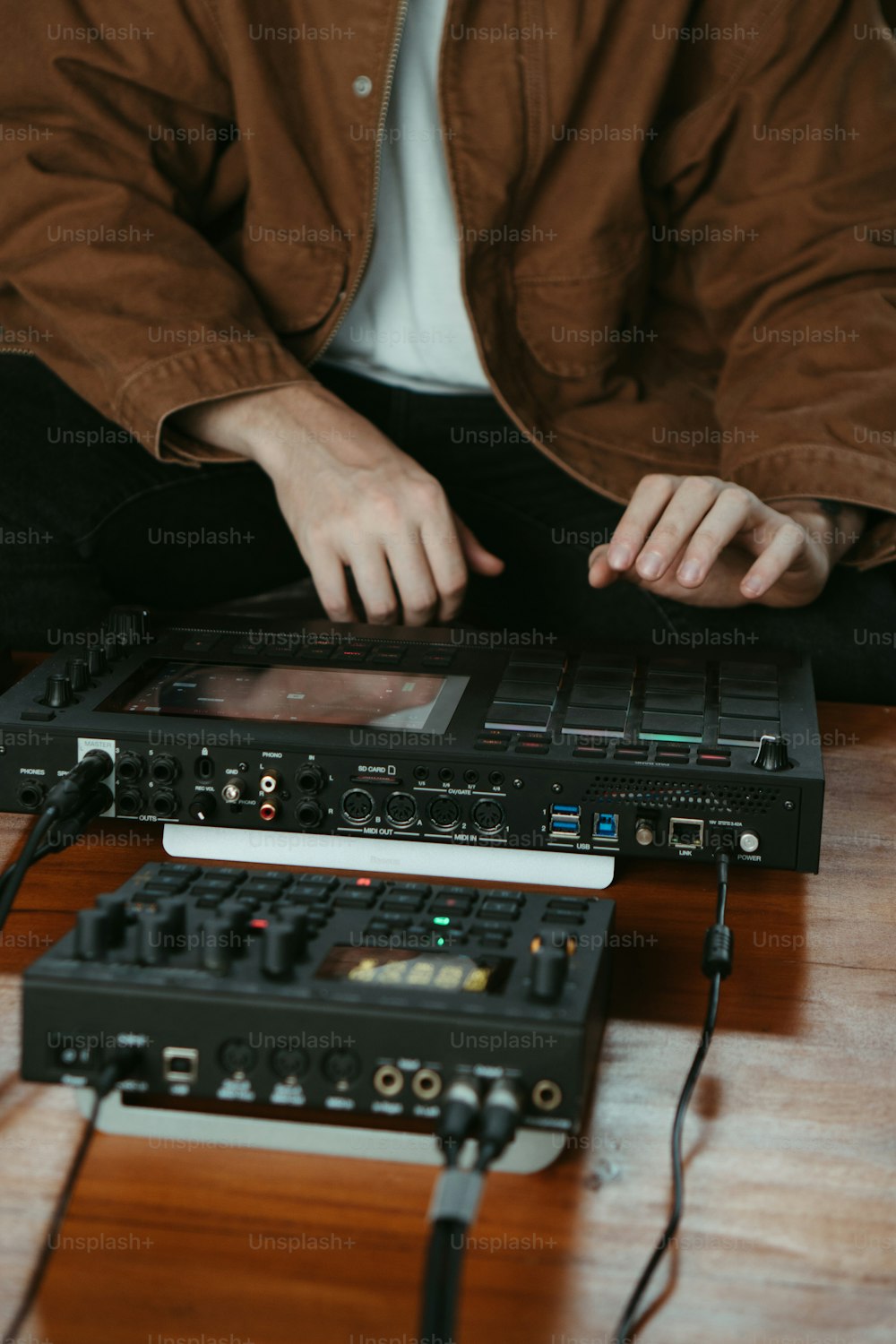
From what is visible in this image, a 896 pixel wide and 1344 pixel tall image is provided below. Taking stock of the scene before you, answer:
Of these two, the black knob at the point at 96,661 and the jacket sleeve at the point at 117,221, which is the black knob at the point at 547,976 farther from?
the jacket sleeve at the point at 117,221

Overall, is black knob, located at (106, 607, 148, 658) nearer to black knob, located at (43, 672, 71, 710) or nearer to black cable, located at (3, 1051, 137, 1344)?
black knob, located at (43, 672, 71, 710)

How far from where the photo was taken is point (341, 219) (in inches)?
48.6

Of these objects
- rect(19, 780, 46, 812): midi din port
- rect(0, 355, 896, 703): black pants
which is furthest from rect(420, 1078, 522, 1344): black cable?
rect(0, 355, 896, 703): black pants

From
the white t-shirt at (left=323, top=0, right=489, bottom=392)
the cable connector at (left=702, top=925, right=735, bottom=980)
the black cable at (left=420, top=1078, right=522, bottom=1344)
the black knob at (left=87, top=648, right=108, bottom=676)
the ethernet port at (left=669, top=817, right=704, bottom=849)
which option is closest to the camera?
the black cable at (left=420, top=1078, right=522, bottom=1344)

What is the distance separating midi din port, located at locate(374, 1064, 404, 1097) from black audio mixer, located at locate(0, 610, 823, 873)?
25 centimetres

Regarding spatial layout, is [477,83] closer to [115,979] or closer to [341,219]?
[341,219]

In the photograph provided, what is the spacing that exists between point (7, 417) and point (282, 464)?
367 millimetres

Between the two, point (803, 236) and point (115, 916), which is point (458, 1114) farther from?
point (803, 236)

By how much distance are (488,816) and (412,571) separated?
0.97ft

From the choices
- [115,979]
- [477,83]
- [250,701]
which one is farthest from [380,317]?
[115,979]

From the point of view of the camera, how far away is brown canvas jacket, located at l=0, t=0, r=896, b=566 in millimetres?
1150

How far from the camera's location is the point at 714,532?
91cm

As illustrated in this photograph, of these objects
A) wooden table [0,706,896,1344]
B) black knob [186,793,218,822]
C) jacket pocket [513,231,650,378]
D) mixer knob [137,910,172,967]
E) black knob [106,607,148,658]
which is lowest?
wooden table [0,706,896,1344]

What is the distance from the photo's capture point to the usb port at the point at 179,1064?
20.1 inches
